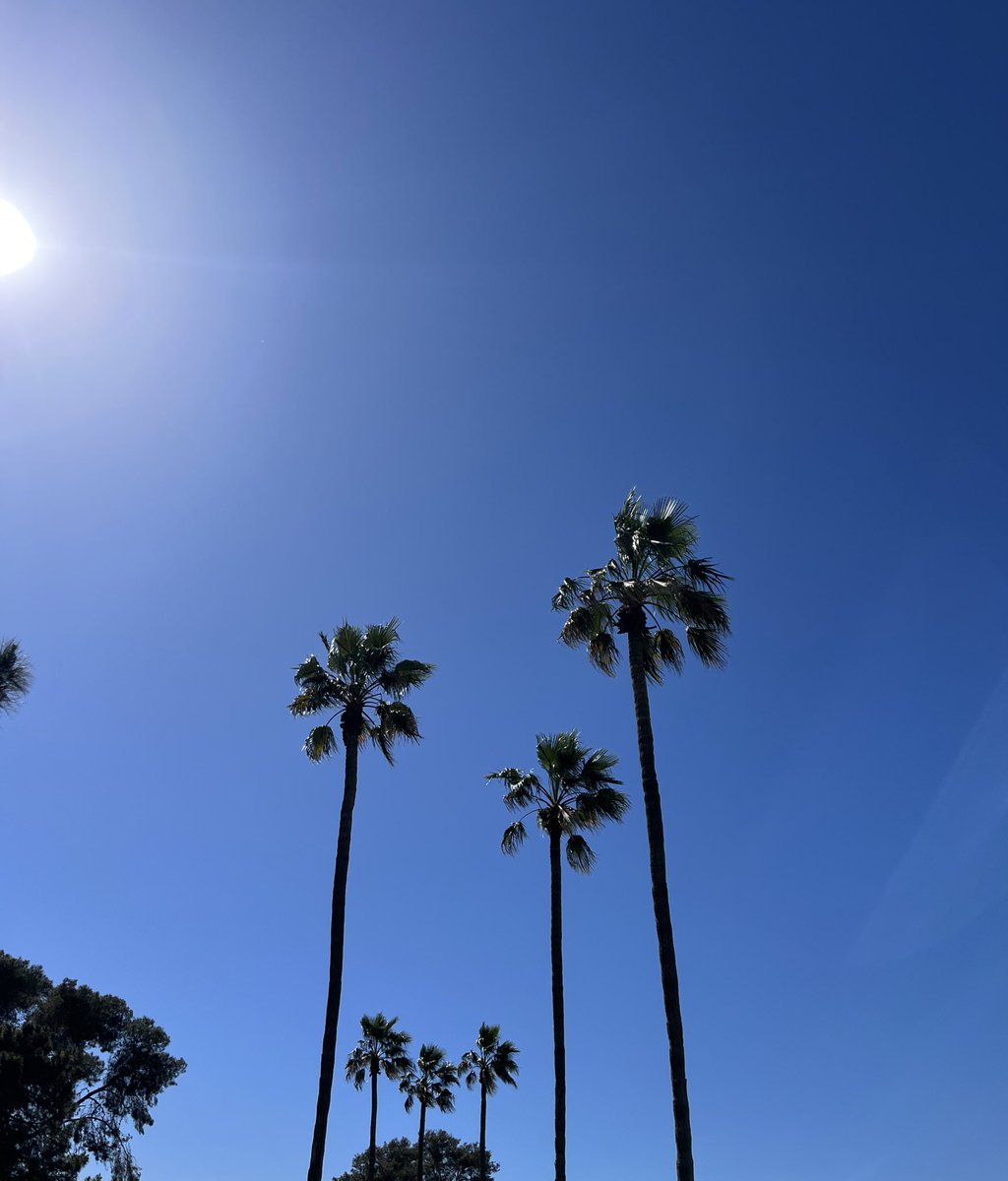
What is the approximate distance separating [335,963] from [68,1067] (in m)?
24.2

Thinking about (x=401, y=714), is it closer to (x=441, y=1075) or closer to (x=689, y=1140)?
(x=689, y=1140)

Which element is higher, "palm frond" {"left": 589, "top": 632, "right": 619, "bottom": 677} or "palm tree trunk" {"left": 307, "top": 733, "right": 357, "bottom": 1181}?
"palm frond" {"left": 589, "top": 632, "right": 619, "bottom": 677}

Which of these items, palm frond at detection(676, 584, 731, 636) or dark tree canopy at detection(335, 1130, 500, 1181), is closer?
palm frond at detection(676, 584, 731, 636)

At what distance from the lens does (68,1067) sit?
126 ft

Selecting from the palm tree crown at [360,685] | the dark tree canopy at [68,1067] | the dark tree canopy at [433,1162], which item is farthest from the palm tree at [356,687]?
the dark tree canopy at [433,1162]

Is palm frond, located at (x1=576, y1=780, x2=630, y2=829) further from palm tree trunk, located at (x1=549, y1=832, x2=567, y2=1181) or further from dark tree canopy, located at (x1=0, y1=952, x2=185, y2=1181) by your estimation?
dark tree canopy, located at (x1=0, y1=952, x2=185, y2=1181)

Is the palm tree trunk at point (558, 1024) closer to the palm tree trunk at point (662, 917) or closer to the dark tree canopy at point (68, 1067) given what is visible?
the palm tree trunk at point (662, 917)

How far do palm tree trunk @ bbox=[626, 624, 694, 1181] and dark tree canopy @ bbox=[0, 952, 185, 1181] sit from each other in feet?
102

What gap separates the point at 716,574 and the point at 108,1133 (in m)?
44.1

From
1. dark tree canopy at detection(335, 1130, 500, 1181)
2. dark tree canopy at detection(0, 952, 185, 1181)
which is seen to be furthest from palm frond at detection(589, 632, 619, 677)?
dark tree canopy at detection(335, 1130, 500, 1181)

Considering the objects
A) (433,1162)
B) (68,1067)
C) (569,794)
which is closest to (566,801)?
(569,794)

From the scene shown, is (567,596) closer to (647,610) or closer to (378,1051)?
(647,610)

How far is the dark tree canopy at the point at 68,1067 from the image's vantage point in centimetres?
3644

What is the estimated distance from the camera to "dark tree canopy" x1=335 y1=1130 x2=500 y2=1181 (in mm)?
74188
